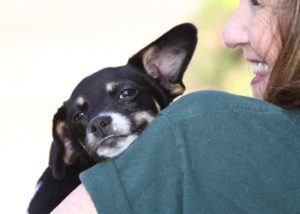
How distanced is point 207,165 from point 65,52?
472 centimetres

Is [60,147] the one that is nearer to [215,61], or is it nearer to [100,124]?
[100,124]

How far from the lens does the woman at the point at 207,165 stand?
1095 mm

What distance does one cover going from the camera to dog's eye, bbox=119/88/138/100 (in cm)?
181

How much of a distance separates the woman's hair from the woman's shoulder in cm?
6

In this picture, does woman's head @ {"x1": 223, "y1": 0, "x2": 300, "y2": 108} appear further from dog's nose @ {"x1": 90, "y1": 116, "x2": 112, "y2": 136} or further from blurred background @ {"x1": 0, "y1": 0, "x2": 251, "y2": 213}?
blurred background @ {"x1": 0, "y1": 0, "x2": 251, "y2": 213}

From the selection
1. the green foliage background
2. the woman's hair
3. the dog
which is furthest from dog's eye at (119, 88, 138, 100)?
the green foliage background

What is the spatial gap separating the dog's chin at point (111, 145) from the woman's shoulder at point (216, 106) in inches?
18.4

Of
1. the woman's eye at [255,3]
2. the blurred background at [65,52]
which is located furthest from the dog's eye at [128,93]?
the blurred background at [65,52]

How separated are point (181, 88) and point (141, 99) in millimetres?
117

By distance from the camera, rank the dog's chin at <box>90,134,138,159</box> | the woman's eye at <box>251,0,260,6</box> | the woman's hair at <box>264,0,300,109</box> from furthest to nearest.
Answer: the dog's chin at <box>90,134,138,159</box> → the woman's eye at <box>251,0,260,6</box> → the woman's hair at <box>264,0,300,109</box>

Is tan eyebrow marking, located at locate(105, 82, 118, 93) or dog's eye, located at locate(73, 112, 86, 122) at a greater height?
tan eyebrow marking, located at locate(105, 82, 118, 93)

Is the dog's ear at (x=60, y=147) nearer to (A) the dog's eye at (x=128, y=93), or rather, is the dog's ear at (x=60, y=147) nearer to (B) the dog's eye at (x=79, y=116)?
(B) the dog's eye at (x=79, y=116)

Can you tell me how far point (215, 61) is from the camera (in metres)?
5.26

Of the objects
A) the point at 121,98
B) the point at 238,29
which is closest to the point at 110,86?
the point at 121,98
